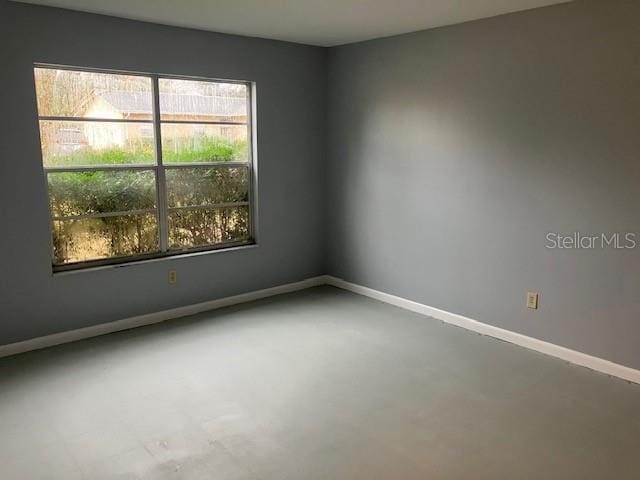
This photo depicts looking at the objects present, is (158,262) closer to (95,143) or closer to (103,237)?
(103,237)

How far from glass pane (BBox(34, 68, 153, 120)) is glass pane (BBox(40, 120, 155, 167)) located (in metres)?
0.08

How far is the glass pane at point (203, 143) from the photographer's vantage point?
4.36 meters

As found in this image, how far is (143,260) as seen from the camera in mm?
4293

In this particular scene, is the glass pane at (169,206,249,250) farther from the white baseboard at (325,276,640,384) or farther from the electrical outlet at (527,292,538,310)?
the electrical outlet at (527,292,538,310)

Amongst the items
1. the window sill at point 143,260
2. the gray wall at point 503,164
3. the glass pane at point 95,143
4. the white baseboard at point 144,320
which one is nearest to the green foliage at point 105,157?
the glass pane at point 95,143

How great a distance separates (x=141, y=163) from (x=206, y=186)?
615mm

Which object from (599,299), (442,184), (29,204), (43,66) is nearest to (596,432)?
(599,299)

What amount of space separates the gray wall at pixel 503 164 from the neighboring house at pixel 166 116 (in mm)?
1057

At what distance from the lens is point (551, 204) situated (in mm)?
3557

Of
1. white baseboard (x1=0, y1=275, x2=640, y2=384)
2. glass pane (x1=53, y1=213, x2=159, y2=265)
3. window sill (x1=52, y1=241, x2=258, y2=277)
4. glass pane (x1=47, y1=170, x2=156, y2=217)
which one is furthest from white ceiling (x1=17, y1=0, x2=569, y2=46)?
white baseboard (x1=0, y1=275, x2=640, y2=384)

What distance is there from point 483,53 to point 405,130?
0.90 meters

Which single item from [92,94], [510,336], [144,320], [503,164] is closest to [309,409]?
[510,336]

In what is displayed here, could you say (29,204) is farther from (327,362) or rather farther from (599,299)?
(599,299)

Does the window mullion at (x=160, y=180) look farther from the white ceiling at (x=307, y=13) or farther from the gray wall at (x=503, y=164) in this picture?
the gray wall at (x=503, y=164)
